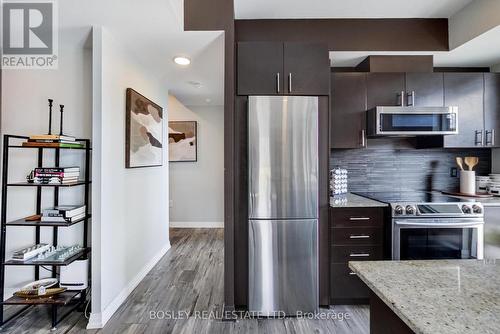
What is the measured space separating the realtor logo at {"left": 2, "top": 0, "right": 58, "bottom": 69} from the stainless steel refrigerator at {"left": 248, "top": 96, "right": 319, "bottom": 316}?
67.3 inches

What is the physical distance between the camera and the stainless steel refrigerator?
7.22 feet

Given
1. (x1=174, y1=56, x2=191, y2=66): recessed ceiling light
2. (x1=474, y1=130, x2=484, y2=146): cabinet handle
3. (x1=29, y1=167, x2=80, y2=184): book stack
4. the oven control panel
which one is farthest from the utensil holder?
(x1=29, y1=167, x2=80, y2=184): book stack

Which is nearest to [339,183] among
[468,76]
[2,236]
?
[468,76]

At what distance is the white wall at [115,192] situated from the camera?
2070 millimetres

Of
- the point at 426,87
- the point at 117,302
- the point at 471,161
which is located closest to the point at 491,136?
the point at 471,161

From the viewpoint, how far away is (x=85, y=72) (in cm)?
232

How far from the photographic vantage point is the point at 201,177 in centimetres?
498

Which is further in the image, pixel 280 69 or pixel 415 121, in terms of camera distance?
pixel 415 121

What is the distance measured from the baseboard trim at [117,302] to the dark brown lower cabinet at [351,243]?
75.6 inches

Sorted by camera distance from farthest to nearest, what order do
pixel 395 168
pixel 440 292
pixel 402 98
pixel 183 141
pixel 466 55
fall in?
pixel 183 141 < pixel 395 168 < pixel 466 55 < pixel 402 98 < pixel 440 292

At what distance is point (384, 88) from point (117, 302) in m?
3.29

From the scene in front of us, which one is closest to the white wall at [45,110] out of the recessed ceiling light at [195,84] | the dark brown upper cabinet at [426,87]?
the recessed ceiling light at [195,84]

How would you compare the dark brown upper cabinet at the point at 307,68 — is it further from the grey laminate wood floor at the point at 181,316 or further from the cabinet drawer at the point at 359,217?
the grey laminate wood floor at the point at 181,316

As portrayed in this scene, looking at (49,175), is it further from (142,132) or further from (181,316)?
(181,316)
